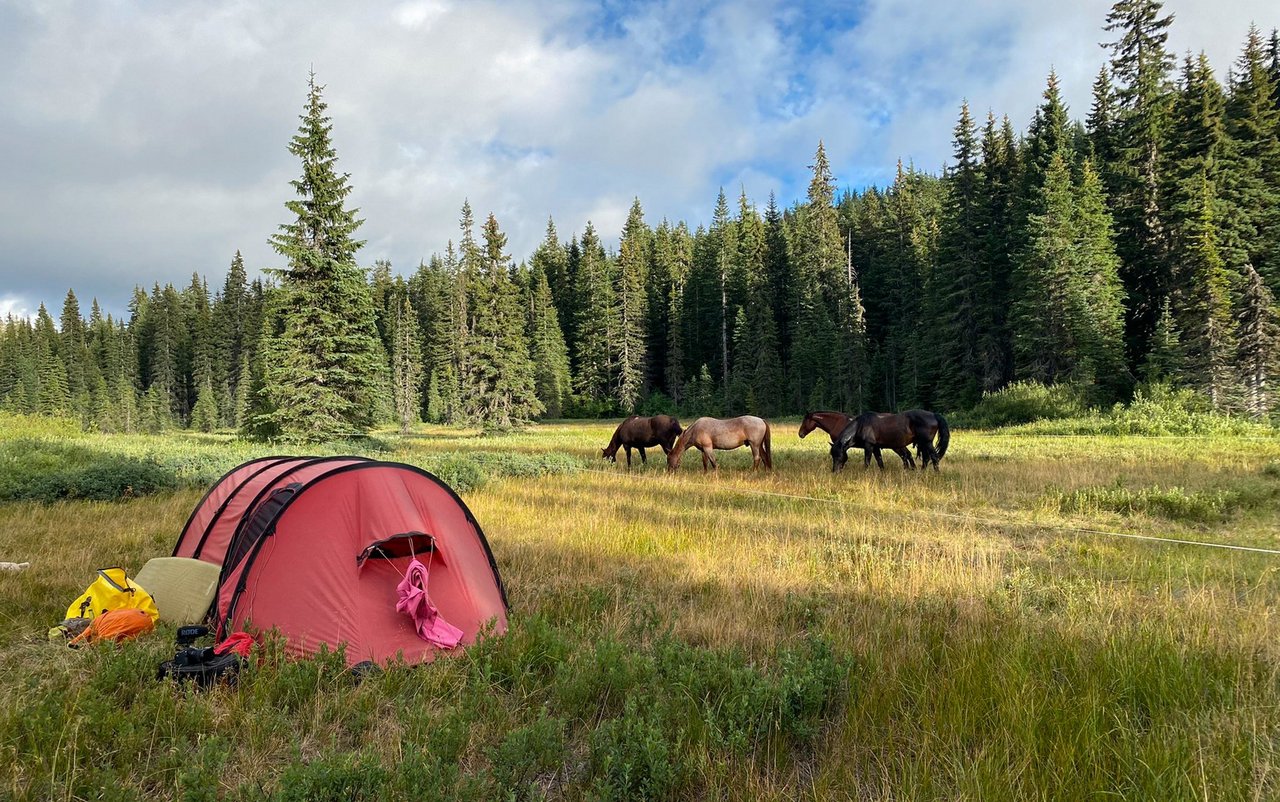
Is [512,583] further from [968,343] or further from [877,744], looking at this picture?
[968,343]

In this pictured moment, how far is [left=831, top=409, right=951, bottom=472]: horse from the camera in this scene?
667 inches

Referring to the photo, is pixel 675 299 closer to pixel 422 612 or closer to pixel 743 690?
pixel 422 612

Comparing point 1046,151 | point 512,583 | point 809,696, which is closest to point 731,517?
point 512,583

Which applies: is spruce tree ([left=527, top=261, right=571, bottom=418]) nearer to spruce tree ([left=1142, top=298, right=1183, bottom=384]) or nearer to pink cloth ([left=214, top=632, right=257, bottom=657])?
spruce tree ([left=1142, top=298, right=1183, bottom=384])

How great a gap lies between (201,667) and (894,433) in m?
16.5

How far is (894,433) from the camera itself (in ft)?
56.1

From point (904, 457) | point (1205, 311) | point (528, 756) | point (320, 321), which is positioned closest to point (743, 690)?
point (528, 756)

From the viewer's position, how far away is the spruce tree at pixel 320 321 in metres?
23.2

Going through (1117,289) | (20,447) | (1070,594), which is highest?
(1117,289)

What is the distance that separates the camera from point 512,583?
6984 millimetres

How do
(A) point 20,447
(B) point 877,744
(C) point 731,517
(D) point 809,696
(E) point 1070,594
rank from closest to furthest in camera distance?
1. (B) point 877,744
2. (D) point 809,696
3. (E) point 1070,594
4. (C) point 731,517
5. (A) point 20,447

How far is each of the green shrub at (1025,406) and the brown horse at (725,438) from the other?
73.3ft

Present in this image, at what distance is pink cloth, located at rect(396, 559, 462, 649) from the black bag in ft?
3.84

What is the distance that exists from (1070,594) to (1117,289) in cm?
3616
